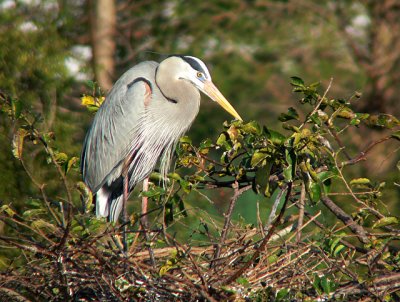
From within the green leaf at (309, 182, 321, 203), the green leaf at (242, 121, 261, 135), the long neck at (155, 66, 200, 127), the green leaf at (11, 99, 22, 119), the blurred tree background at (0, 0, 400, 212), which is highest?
the green leaf at (11, 99, 22, 119)

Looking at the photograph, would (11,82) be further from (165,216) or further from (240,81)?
(240,81)

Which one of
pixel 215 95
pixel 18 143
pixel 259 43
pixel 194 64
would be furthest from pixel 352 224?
pixel 259 43

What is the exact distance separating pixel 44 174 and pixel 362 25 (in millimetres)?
6692

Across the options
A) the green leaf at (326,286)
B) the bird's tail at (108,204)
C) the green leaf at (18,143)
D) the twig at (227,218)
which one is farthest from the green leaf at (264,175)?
the bird's tail at (108,204)

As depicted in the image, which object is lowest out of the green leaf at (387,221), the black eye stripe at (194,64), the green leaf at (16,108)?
the green leaf at (387,221)

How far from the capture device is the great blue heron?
468cm

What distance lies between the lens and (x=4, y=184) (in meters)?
5.13

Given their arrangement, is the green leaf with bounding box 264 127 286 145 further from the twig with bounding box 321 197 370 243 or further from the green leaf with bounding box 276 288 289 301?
the twig with bounding box 321 197 370 243

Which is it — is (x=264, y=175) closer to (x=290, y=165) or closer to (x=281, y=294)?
(x=290, y=165)

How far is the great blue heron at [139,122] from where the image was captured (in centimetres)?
468

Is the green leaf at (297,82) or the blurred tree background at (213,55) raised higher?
the green leaf at (297,82)

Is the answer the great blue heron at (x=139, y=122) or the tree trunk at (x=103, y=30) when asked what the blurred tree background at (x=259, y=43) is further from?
the great blue heron at (x=139, y=122)

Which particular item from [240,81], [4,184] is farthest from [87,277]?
[240,81]

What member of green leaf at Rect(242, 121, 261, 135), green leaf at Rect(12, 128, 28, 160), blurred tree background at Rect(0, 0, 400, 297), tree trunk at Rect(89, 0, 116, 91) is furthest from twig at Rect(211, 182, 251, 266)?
tree trunk at Rect(89, 0, 116, 91)
